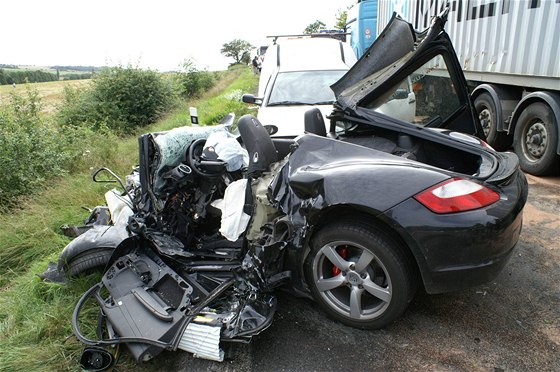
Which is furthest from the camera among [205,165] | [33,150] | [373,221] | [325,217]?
[33,150]

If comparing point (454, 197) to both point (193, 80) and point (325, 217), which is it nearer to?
point (325, 217)

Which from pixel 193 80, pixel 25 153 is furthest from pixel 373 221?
pixel 193 80

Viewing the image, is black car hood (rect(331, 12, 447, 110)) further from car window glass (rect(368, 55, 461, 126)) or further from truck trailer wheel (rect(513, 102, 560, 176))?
truck trailer wheel (rect(513, 102, 560, 176))

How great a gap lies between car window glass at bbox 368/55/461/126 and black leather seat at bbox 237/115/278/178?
2.68 feet

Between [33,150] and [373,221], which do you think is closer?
[373,221]

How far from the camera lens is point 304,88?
261 inches

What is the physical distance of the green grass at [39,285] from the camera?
262cm

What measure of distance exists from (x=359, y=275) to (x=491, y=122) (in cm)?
514

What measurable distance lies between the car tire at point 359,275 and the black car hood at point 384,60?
102 cm

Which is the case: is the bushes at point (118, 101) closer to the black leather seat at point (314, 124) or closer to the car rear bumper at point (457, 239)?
the black leather seat at point (314, 124)

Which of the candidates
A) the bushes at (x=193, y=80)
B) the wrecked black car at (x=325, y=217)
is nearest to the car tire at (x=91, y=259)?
the wrecked black car at (x=325, y=217)

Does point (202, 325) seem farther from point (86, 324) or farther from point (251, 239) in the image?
point (86, 324)

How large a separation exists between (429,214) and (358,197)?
1.30ft

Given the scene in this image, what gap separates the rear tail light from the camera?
213cm
